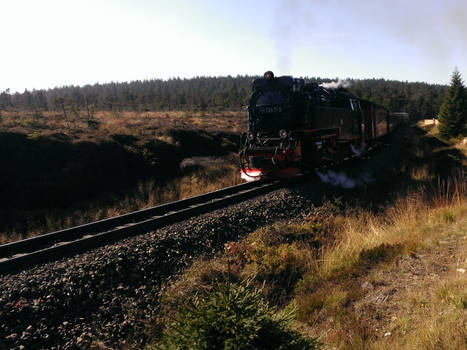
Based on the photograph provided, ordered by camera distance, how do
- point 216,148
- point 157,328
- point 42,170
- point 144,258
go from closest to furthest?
point 157,328 → point 144,258 → point 42,170 → point 216,148

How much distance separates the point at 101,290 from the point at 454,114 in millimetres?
42428

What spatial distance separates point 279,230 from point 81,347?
4.69 metres

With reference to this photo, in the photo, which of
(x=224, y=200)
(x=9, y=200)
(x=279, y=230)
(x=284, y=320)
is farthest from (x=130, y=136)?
(x=284, y=320)

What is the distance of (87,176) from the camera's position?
13.8 metres

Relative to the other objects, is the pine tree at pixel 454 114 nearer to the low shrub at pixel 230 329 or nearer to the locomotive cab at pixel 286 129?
the locomotive cab at pixel 286 129

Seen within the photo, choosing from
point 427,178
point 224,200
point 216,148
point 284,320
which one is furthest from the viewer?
point 216,148

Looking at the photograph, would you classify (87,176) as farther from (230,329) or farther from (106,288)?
(230,329)

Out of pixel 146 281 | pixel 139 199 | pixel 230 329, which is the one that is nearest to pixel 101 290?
pixel 146 281

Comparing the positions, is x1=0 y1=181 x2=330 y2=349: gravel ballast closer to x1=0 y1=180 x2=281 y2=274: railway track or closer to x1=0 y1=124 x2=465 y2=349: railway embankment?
x1=0 y1=124 x2=465 y2=349: railway embankment

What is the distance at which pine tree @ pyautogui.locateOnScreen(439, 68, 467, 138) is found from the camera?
35562mm

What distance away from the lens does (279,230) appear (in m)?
7.40

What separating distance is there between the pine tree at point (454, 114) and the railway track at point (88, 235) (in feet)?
119

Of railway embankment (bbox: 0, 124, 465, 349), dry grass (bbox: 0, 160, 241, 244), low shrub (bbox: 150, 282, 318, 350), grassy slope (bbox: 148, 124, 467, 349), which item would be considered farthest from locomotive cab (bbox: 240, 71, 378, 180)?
low shrub (bbox: 150, 282, 318, 350)

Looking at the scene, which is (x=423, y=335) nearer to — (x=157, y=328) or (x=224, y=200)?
(x=157, y=328)
